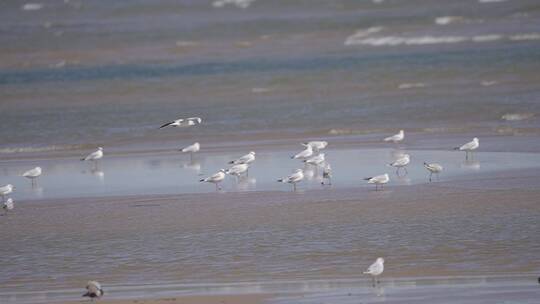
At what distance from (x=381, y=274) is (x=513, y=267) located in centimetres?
121

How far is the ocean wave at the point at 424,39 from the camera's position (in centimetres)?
4022

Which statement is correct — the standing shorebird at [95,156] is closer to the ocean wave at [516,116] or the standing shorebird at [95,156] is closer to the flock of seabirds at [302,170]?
the flock of seabirds at [302,170]

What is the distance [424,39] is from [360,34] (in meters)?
6.31

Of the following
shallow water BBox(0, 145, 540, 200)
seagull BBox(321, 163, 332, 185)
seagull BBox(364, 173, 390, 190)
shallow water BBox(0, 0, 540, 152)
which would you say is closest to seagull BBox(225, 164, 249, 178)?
shallow water BBox(0, 145, 540, 200)

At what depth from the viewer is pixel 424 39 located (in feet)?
146

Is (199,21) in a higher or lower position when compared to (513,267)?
higher

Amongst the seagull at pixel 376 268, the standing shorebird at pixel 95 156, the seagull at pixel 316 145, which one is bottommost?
the seagull at pixel 376 268

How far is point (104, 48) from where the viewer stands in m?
52.5

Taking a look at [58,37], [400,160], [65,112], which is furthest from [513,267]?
[58,37]

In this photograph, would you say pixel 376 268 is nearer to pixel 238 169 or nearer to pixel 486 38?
pixel 238 169

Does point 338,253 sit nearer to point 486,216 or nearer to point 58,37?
point 486,216

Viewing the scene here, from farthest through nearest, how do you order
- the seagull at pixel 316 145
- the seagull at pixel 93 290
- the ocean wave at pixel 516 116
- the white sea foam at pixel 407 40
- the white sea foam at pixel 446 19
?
the white sea foam at pixel 446 19, the white sea foam at pixel 407 40, the ocean wave at pixel 516 116, the seagull at pixel 316 145, the seagull at pixel 93 290

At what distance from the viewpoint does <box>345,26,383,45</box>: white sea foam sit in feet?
157

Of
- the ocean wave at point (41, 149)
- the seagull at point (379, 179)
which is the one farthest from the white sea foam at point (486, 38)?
the seagull at point (379, 179)
